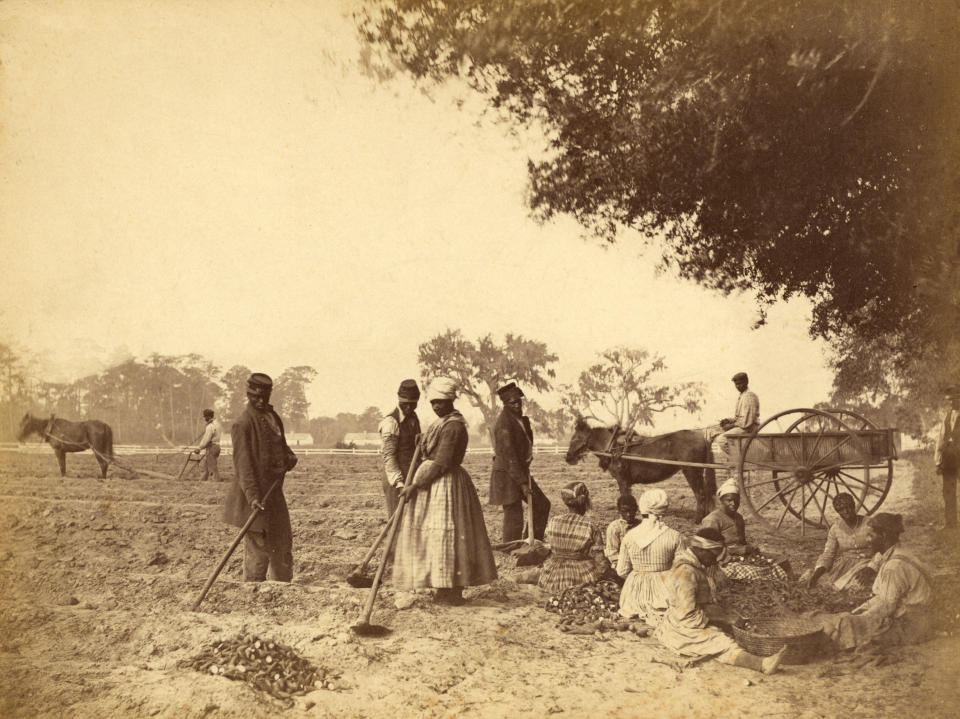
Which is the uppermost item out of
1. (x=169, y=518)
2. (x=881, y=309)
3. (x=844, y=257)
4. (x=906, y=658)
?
(x=844, y=257)

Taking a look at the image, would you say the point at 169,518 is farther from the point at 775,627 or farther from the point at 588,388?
the point at 775,627

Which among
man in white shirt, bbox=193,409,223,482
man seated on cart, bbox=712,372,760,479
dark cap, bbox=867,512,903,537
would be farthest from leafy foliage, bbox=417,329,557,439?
dark cap, bbox=867,512,903,537

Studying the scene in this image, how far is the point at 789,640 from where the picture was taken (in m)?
4.40

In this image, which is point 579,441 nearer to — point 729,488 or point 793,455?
point 729,488

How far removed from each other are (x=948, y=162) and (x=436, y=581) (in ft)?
14.3

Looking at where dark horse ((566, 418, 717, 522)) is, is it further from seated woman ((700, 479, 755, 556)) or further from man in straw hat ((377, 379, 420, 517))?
man in straw hat ((377, 379, 420, 517))

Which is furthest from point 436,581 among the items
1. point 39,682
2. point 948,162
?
point 948,162

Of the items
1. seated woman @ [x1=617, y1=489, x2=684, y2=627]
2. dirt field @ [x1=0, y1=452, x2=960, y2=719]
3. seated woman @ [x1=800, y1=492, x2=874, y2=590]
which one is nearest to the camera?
dirt field @ [x1=0, y1=452, x2=960, y2=719]

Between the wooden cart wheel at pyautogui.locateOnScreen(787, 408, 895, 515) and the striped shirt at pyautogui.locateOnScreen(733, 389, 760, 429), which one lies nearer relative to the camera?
the wooden cart wheel at pyautogui.locateOnScreen(787, 408, 895, 515)

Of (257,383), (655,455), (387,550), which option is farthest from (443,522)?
(655,455)

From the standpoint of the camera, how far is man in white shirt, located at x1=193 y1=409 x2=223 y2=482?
540 centimetres

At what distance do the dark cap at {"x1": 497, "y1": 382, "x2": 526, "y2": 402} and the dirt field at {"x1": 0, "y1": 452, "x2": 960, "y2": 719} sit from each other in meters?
1.34

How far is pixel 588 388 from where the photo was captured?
229 inches

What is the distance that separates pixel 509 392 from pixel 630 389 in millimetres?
918
